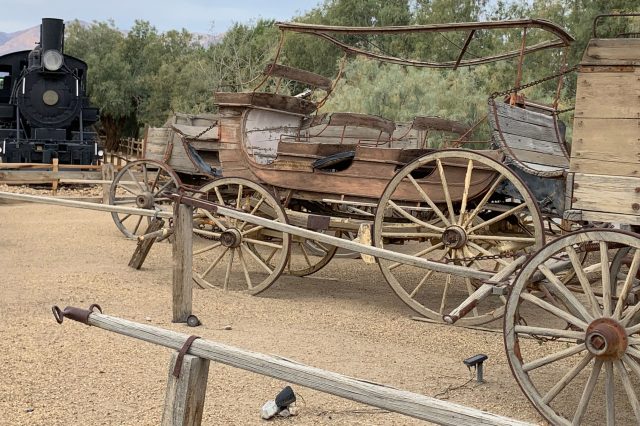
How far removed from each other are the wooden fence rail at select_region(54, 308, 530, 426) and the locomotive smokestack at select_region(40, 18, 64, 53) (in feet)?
57.5

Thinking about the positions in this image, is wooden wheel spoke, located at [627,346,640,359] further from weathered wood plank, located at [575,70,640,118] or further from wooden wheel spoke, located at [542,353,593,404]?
weathered wood plank, located at [575,70,640,118]

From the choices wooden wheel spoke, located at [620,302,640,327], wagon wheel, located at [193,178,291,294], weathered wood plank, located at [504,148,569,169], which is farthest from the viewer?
wagon wheel, located at [193,178,291,294]

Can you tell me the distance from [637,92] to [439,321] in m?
3.22

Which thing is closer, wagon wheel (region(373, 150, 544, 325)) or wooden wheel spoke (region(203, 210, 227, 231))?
wagon wheel (region(373, 150, 544, 325))

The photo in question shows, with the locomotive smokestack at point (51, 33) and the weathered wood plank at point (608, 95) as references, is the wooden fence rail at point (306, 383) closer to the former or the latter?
the weathered wood plank at point (608, 95)

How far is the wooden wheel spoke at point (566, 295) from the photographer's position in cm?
445

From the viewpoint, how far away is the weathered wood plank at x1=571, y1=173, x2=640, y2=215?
4527 mm

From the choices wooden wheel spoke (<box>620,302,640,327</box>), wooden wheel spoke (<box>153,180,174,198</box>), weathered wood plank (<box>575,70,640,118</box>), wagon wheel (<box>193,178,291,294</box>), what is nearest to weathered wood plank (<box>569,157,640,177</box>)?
weathered wood plank (<box>575,70,640,118</box>)

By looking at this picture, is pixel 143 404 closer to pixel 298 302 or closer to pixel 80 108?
pixel 298 302

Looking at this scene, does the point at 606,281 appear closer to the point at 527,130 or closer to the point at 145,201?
the point at 527,130

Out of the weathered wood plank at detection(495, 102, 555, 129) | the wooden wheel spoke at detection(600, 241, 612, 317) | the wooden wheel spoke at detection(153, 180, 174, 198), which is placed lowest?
the wooden wheel spoke at detection(153, 180, 174, 198)

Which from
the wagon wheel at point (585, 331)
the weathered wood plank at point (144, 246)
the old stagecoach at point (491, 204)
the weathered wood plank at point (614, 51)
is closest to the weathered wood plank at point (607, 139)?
the old stagecoach at point (491, 204)

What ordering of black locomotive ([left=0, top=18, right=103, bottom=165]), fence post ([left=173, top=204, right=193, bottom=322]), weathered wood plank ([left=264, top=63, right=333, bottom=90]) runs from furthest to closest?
black locomotive ([left=0, top=18, right=103, bottom=165])
weathered wood plank ([left=264, top=63, right=333, bottom=90])
fence post ([left=173, top=204, right=193, bottom=322])

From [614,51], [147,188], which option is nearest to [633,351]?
[614,51]
